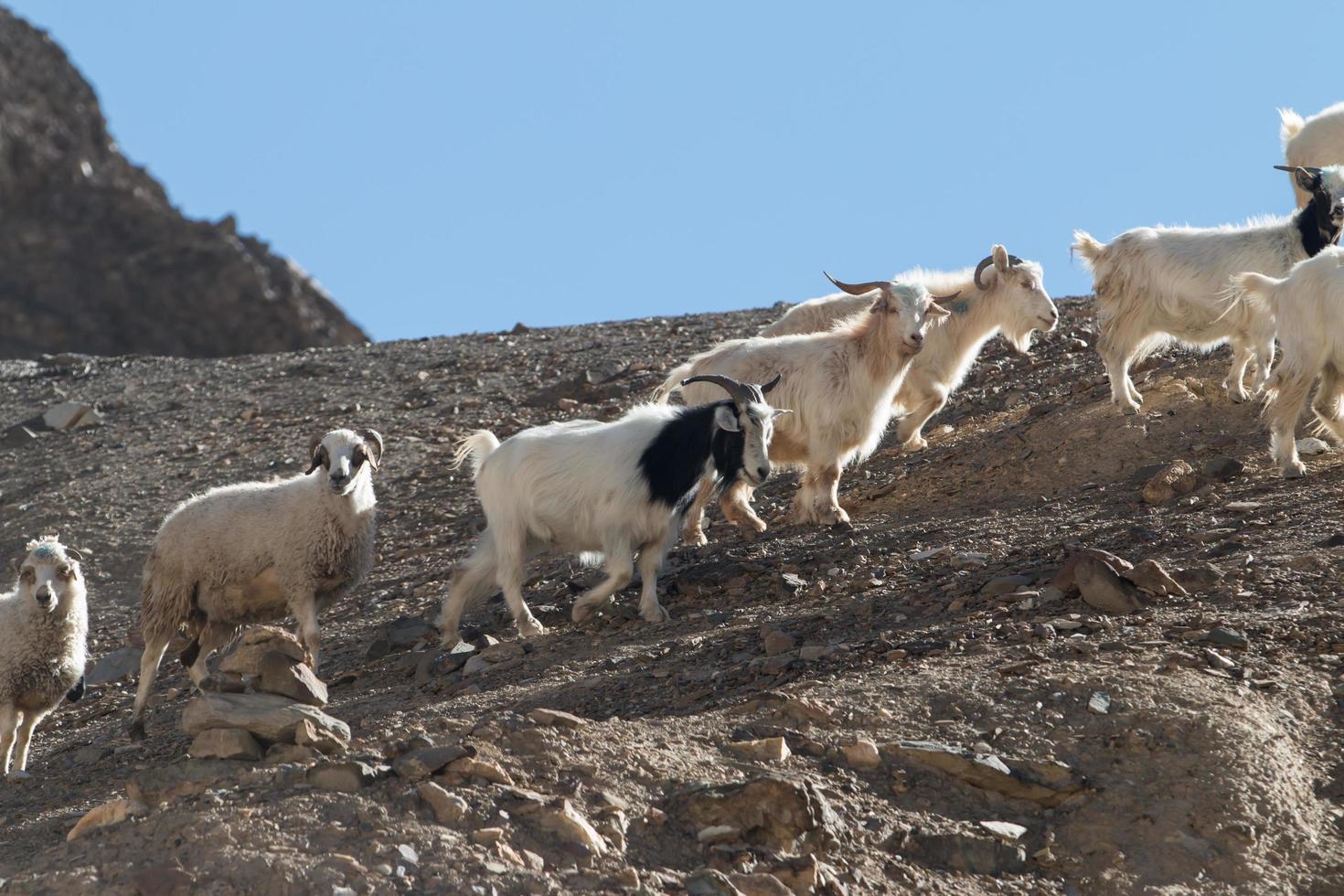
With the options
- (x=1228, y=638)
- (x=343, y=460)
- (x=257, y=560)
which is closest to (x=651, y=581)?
(x=343, y=460)

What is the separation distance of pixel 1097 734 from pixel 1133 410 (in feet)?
16.9

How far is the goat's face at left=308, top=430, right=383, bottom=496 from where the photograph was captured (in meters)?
9.01

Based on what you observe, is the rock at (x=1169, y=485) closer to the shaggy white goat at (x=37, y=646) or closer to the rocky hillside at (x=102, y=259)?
the shaggy white goat at (x=37, y=646)

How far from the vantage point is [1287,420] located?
9.52 metres

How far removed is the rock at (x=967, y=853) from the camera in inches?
215

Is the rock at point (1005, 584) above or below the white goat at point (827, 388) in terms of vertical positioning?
below

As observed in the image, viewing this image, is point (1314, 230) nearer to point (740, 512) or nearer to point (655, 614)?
point (740, 512)

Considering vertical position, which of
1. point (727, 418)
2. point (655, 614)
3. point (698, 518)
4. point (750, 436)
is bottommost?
point (655, 614)

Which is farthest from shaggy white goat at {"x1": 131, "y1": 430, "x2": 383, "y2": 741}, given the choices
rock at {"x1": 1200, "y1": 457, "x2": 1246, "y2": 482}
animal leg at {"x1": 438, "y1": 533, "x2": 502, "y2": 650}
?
rock at {"x1": 1200, "y1": 457, "x2": 1246, "y2": 482}

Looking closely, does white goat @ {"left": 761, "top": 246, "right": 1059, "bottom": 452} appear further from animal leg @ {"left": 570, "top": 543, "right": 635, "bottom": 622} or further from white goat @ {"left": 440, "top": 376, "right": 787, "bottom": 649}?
animal leg @ {"left": 570, "top": 543, "right": 635, "bottom": 622}


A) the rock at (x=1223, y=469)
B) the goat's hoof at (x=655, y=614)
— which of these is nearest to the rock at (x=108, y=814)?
the goat's hoof at (x=655, y=614)

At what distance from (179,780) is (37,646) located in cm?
279

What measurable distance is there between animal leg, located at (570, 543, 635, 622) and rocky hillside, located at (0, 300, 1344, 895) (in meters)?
0.13

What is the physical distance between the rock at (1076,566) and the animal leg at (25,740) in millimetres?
5011
